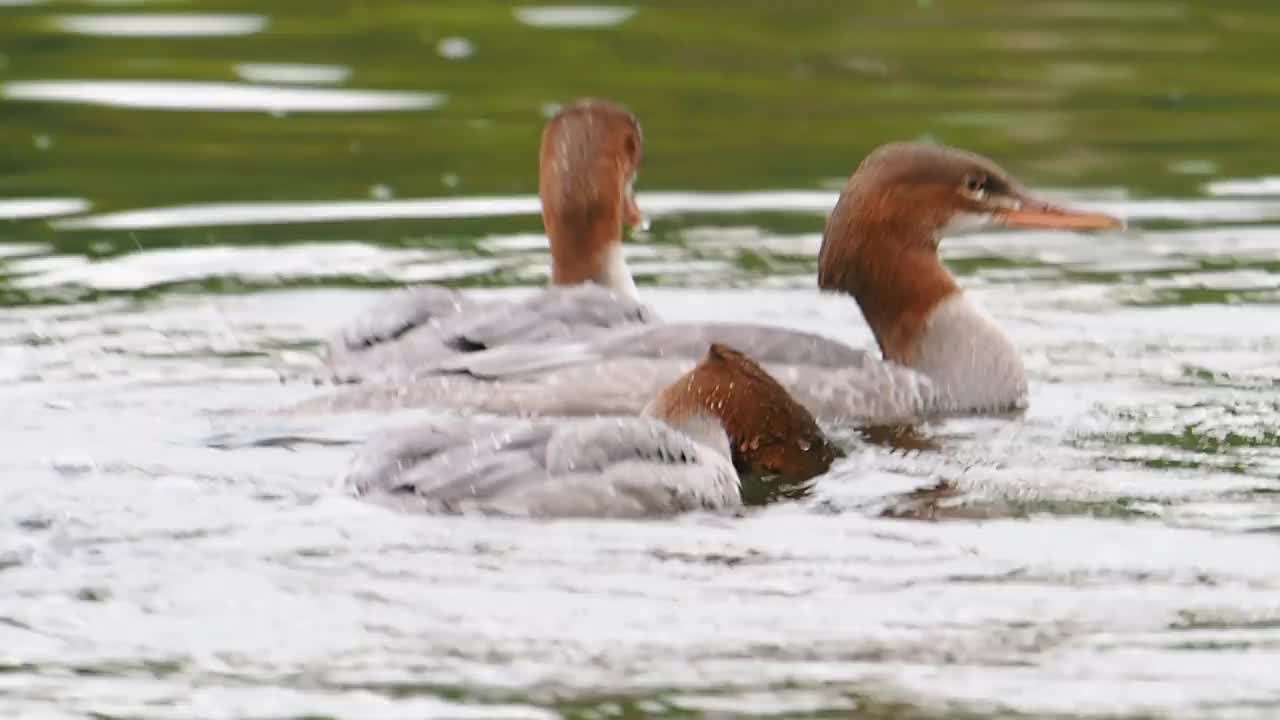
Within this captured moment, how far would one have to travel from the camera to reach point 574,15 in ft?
61.9

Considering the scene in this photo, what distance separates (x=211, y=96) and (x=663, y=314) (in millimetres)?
5517

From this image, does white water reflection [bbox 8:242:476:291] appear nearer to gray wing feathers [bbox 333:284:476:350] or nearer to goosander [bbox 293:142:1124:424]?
gray wing feathers [bbox 333:284:476:350]

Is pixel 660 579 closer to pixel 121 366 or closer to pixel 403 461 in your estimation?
pixel 403 461

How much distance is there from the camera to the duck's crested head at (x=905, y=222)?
10.6m

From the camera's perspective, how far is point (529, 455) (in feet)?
26.6

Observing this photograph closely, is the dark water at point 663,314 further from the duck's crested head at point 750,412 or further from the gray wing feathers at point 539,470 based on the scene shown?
the duck's crested head at point 750,412

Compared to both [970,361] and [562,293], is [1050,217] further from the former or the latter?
[562,293]

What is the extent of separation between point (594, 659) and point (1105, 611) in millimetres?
1355

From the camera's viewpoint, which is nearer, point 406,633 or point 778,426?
point 406,633

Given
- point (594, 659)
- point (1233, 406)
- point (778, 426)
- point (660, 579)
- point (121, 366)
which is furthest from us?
point (121, 366)

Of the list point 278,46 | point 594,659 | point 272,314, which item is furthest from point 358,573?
point 278,46

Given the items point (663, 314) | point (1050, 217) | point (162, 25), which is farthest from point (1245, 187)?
point (162, 25)

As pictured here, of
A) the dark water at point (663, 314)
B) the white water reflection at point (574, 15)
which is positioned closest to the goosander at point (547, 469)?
the dark water at point (663, 314)

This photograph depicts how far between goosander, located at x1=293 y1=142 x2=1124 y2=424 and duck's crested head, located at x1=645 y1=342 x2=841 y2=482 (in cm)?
85
